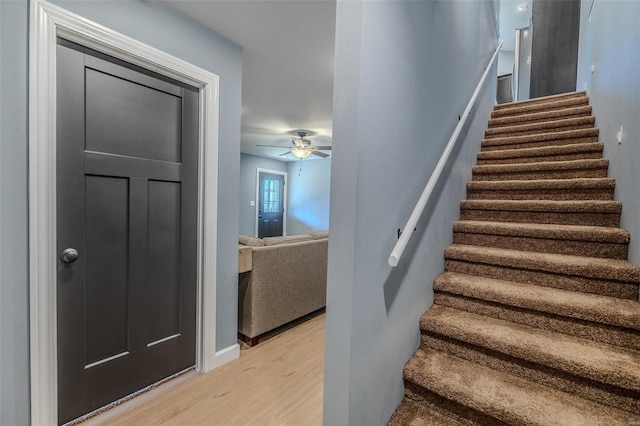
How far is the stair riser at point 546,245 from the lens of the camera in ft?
5.20

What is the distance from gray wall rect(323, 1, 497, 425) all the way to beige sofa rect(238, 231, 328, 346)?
1435 mm

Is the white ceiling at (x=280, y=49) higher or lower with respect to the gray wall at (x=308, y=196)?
higher

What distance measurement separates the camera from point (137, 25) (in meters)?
1.68

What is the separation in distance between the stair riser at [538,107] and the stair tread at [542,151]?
39.7 inches

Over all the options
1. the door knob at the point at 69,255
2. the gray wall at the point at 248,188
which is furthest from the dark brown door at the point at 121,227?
the gray wall at the point at 248,188

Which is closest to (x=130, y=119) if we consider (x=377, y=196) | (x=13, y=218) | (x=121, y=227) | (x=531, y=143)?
(x=121, y=227)

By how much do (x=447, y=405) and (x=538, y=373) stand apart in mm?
412

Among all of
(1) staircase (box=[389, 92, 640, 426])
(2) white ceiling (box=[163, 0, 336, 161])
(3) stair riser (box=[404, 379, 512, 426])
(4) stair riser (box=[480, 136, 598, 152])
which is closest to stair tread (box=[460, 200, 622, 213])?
(1) staircase (box=[389, 92, 640, 426])

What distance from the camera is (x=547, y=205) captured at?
1909mm

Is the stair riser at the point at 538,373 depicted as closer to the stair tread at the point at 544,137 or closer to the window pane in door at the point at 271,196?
the stair tread at the point at 544,137

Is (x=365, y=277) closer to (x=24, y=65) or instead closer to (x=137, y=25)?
(x=24, y=65)

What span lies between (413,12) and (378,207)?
0.95 metres

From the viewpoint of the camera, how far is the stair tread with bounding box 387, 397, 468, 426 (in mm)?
1228

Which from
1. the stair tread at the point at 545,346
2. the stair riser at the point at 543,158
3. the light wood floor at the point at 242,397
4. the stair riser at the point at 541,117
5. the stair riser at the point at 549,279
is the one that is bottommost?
the light wood floor at the point at 242,397
